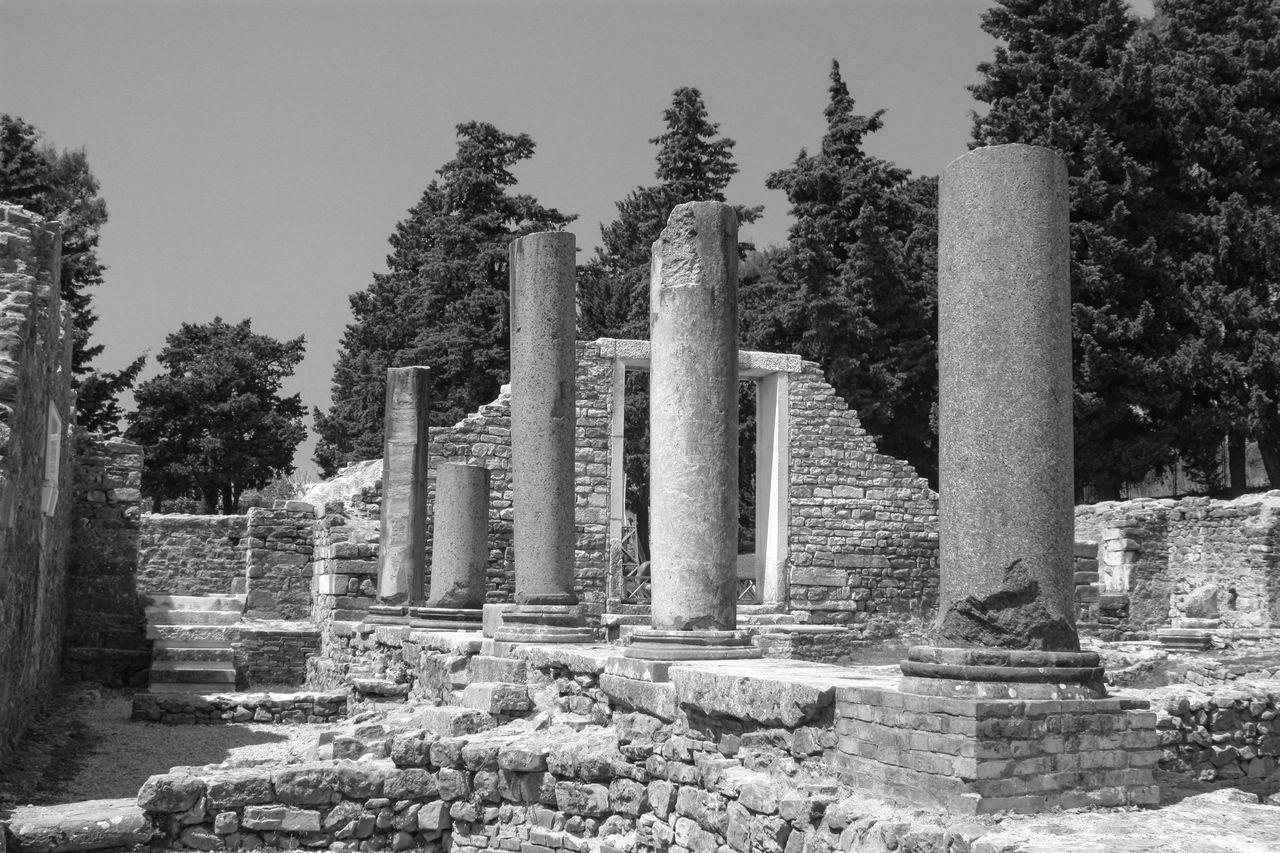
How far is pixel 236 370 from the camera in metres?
39.9

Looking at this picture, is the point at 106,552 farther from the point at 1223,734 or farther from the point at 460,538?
the point at 1223,734

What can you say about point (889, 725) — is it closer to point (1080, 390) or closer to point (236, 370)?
point (1080, 390)

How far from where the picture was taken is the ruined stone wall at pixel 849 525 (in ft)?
64.6

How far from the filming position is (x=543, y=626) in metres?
10.5

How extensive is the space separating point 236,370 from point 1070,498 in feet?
123

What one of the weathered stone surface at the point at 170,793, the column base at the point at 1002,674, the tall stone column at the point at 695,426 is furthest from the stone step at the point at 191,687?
the column base at the point at 1002,674

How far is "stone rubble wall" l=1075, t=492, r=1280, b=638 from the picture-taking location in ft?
70.7

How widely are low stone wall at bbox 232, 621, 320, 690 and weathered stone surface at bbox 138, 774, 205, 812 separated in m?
10.6

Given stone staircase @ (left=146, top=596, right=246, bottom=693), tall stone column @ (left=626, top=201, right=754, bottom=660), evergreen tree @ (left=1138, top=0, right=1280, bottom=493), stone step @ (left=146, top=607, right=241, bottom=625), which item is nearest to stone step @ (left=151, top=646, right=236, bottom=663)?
stone staircase @ (left=146, top=596, right=246, bottom=693)

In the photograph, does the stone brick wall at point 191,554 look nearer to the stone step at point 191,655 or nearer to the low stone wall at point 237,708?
the stone step at point 191,655

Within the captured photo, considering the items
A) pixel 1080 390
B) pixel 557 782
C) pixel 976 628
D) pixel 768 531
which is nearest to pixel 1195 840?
pixel 976 628

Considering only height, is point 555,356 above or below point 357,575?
above

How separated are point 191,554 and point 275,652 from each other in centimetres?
549

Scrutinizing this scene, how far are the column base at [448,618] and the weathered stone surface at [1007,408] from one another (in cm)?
848
